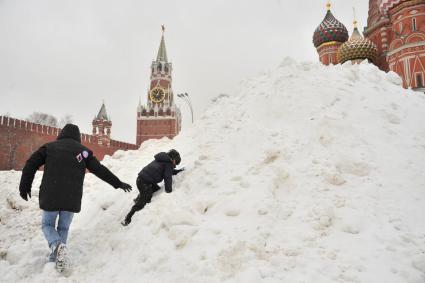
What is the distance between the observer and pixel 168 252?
3854mm

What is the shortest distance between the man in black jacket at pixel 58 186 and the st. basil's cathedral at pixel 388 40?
21481 mm

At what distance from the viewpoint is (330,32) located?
2773 centimetres

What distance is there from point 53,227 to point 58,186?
50 cm

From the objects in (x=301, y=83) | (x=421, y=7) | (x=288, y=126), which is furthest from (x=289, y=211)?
(x=421, y=7)

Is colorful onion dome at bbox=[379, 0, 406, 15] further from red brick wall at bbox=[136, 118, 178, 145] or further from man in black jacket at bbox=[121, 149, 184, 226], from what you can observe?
red brick wall at bbox=[136, 118, 178, 145]

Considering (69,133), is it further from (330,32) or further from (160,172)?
(330,32)

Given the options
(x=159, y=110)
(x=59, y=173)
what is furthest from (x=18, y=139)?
(x=159, y=110)

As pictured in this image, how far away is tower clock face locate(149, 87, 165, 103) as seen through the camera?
5948cm

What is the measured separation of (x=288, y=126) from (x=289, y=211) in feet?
8.45

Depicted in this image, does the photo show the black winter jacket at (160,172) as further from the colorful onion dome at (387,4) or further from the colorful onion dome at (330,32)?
the colorful onion dome at (330,32)

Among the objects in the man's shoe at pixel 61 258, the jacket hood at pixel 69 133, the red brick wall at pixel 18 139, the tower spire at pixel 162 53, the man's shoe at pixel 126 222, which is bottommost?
the man's shoe at pixel 61 258

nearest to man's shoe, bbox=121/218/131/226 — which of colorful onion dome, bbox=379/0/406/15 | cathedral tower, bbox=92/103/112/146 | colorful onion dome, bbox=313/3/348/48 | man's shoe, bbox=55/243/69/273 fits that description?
man's shoe, bbox=55/243/69/273

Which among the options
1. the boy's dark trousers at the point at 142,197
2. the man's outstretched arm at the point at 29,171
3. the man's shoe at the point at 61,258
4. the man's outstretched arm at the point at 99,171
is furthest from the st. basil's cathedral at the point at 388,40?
the man's shoe at the point at 61,258

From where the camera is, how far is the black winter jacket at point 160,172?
17.2 feet
